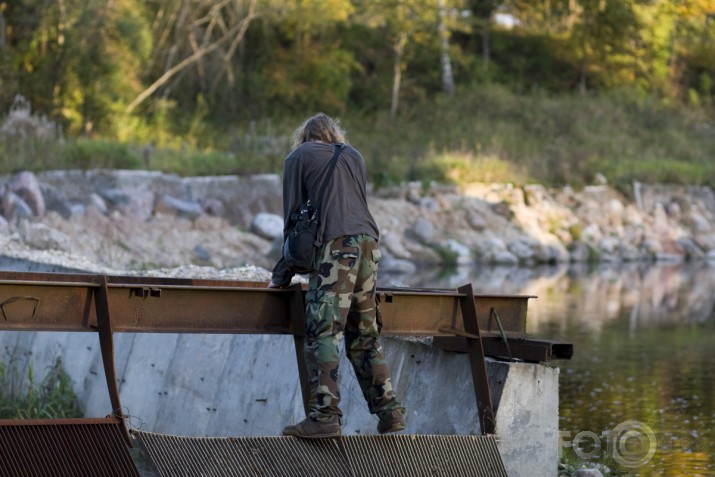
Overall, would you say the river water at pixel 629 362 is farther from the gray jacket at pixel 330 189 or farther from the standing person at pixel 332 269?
the gray jacket at pixel 330 189

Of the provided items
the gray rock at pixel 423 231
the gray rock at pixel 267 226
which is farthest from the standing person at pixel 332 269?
the gray rock at pixel 423 231

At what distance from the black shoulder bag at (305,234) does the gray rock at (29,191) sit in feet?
61.1

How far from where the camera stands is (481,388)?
772cm

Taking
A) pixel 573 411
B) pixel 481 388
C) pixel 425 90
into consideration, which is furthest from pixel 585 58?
pixel 481 388

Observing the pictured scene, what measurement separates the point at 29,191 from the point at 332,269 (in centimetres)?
1918

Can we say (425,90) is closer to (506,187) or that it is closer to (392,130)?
(392,130)

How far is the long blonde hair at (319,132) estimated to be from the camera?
7.25 m

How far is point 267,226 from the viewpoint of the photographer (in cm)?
2805

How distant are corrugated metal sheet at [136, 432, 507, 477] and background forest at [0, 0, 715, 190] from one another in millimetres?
20437

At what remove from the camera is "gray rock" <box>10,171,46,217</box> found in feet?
81.7

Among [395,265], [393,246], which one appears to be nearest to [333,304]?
[395,265]

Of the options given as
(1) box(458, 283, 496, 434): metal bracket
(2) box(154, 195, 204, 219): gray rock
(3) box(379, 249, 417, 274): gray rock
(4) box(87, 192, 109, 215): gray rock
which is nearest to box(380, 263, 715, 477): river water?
(3) box(379, 249, 417, 274): gray rock

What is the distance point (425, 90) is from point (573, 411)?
35.7 meters

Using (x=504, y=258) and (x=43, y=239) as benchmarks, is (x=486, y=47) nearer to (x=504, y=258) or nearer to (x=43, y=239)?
A: (x=504, y=258)
